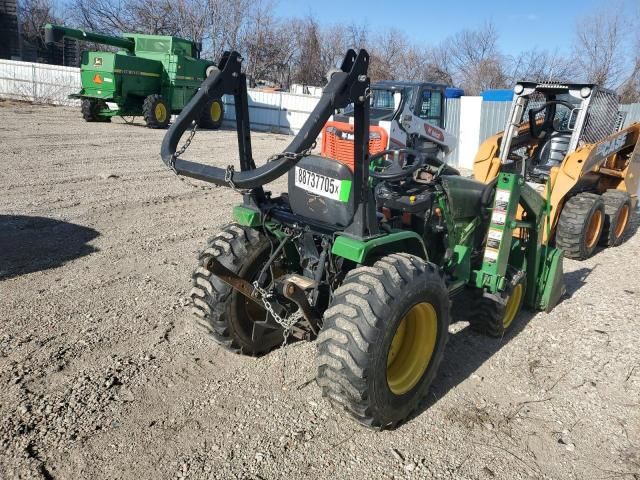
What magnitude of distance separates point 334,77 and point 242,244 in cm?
133

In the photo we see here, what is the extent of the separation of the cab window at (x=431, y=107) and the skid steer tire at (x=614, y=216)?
492 centimetres

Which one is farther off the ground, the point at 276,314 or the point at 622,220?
the point at 622,220

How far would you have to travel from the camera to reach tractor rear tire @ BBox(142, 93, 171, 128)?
56.9 feet

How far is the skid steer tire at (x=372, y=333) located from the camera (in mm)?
2787

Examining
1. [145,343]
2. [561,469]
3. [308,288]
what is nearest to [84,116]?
[145,343]

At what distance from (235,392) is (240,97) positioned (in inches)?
Answer: 74.4

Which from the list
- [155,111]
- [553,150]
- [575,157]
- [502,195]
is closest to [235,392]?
[502,195]

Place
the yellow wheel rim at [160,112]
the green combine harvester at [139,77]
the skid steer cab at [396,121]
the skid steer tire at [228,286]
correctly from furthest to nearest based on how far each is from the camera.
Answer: the yellow wheel rim at [160,112] → the green combine harvester at [139,77] → the skid steer cab at [396,121] → the skid steer tire at [228,286]

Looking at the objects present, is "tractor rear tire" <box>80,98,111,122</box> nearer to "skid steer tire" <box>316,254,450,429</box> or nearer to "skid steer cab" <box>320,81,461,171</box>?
"skid steer cab" <box>320,81,461,171</box>

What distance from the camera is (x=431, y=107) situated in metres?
12.0

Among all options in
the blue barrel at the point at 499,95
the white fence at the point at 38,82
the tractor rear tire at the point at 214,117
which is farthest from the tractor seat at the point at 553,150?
the white fence at the point at 38,82

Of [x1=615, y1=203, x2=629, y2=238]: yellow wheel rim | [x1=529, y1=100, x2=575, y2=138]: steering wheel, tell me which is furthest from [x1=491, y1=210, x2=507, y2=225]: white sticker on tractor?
[x1=615, y1=203, x2=629, y2=238]: yellow wheel rim

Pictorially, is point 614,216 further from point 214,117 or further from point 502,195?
point 214,117

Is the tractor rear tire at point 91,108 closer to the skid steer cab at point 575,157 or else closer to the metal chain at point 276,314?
the skid steer cab at point 575,157
